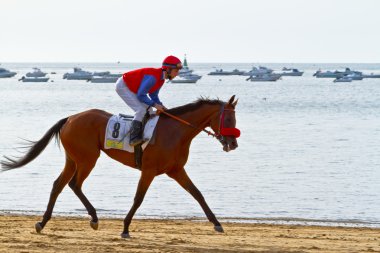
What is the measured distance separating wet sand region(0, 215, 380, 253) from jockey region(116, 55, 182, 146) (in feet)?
5.07

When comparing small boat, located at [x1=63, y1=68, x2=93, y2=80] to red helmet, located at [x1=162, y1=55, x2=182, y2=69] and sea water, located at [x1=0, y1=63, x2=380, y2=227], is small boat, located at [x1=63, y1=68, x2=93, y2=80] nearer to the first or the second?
sea water, located at [x1=0, y1=63, x2=380, y2=227]

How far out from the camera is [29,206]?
2264 centimetres

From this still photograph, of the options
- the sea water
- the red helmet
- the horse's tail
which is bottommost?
the sea water

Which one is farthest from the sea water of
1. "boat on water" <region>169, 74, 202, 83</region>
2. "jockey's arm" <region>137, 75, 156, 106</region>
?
"boat on water" <region>169, 74, 202, 83</region>

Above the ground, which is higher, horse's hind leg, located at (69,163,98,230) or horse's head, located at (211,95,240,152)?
horse's head, located at (211,95,240,152)

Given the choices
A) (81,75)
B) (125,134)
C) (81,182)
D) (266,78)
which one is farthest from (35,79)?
(125,134)

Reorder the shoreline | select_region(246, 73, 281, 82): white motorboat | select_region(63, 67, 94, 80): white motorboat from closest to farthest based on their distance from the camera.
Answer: the shoreline < select_region(246, 73, 281, 82): white motorboat < select_region(63, 67, 94, 80): white motorboat

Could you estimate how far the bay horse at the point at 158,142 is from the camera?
14912mm

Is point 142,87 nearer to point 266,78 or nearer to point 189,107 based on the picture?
point 189,107

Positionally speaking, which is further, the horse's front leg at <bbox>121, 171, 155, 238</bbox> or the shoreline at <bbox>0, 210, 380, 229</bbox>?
the shoreline at <bbox>0, 210, 380, 229</bbox>

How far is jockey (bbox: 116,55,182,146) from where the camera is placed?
48.9 ft

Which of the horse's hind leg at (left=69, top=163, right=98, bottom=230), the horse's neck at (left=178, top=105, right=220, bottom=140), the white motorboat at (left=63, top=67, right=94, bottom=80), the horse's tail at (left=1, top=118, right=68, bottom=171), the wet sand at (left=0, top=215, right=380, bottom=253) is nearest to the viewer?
the wet sand at (left=0, top=215, right=380, bottom=253)

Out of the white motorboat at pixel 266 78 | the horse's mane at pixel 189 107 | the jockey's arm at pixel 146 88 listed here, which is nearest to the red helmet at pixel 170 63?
the jockey's arm at pixel 146 88

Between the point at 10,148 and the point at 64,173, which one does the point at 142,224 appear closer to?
the point at 64,173
